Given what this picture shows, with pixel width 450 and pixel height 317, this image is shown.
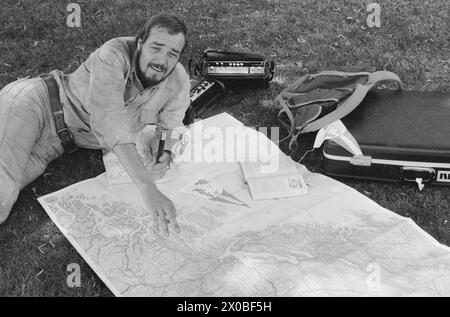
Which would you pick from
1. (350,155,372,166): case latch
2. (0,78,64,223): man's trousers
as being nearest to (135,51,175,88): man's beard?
(0,78,64,223): man's trousers

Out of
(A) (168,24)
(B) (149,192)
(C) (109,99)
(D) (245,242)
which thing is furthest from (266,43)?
(B) (149,192)

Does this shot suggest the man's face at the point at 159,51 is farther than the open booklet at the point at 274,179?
No

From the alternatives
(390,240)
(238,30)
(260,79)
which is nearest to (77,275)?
(390,240)

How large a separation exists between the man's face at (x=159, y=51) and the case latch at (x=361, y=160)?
102 centimetres

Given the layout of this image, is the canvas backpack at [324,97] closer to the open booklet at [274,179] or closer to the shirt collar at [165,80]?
the open booklet at [274,179]

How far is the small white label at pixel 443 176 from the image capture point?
2.73 m

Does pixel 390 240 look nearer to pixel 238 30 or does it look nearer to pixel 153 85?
pixel 153 85

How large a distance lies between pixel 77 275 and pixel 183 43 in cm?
112

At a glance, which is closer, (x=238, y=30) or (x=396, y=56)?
(x=396, y=56)

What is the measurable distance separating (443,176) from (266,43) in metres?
2.08

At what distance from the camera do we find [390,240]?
2.37 m

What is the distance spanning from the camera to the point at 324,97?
310 centimetres

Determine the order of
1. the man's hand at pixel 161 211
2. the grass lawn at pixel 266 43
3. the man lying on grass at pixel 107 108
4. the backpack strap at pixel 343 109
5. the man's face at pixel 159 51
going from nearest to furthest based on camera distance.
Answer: the man's hand at pixel 161 211
the man lying on grass at pixel 107 108
the man's face at pixel 159 51
the grass lawn at pixel 266 43
the backpack strap at pixel 343 109

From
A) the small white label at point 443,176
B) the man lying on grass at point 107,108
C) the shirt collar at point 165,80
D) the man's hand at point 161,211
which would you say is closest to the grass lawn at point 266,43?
the small white label at point 443,176
